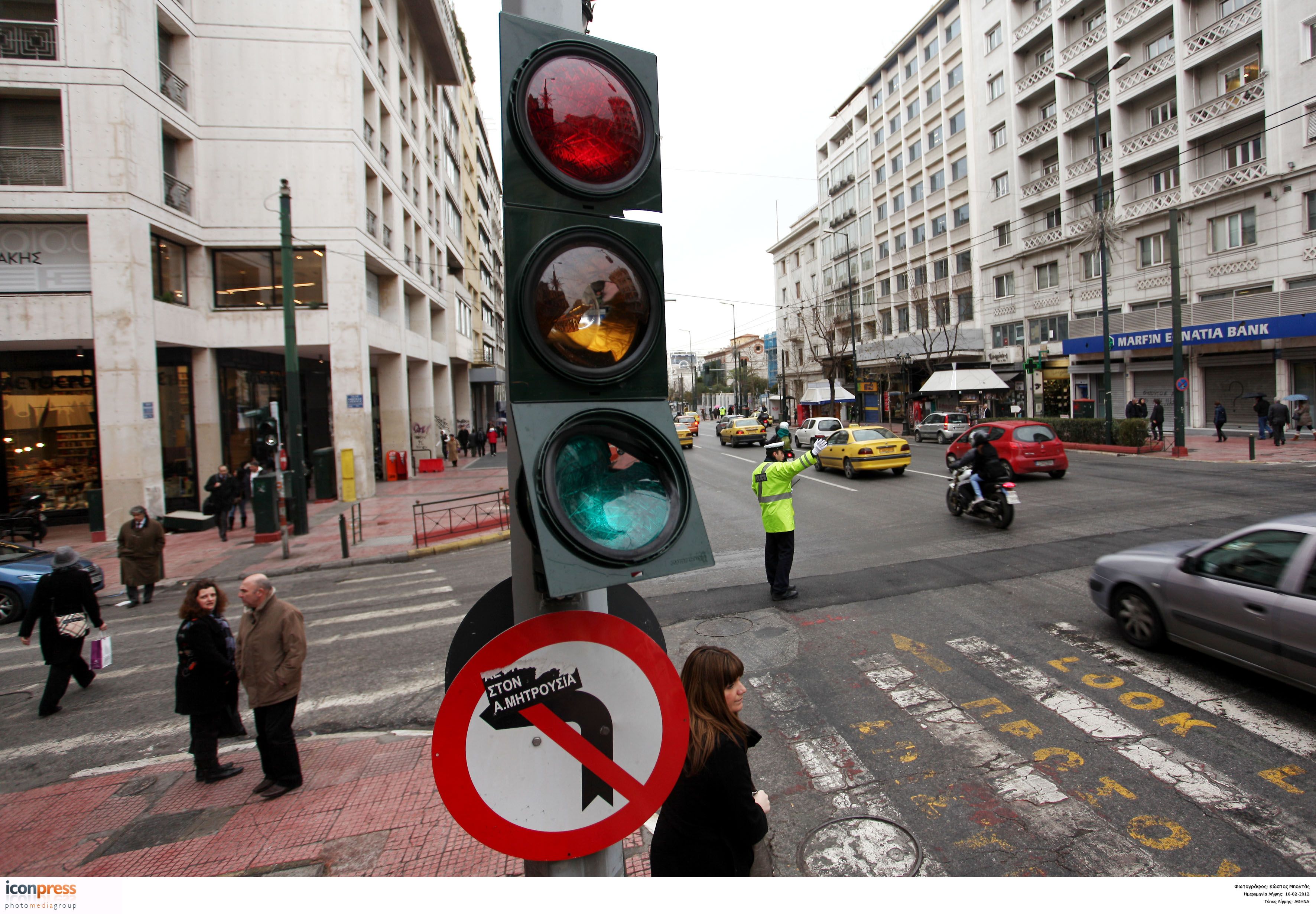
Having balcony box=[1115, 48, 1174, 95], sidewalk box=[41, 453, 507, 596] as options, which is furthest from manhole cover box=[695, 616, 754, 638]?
balcony box=[1115, 48, 1174, 95]

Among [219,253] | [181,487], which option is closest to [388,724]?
[181,487]

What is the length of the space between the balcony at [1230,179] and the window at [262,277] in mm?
34537

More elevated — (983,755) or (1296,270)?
(1296,270)

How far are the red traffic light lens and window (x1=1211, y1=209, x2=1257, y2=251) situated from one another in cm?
3634

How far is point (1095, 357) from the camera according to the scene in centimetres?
3600

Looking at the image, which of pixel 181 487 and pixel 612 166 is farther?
pixel 181 487

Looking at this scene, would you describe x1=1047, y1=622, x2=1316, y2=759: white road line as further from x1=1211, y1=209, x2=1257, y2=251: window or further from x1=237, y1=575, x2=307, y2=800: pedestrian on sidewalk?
x1=1211, y1=209, x2=1257, y2=251: window

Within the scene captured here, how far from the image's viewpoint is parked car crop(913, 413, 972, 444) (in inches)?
1334

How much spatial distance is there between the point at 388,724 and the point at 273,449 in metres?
12.4

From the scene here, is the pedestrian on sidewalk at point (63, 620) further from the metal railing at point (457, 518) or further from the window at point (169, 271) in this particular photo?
the window at point (169, 271)

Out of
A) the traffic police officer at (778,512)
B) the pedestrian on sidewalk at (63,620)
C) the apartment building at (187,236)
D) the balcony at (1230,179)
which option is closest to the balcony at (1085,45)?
the balcony at (1230,179)

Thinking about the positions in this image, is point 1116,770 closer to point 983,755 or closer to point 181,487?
point 983,755

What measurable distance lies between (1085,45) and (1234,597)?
41.2m

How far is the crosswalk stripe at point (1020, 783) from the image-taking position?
11.7ft
